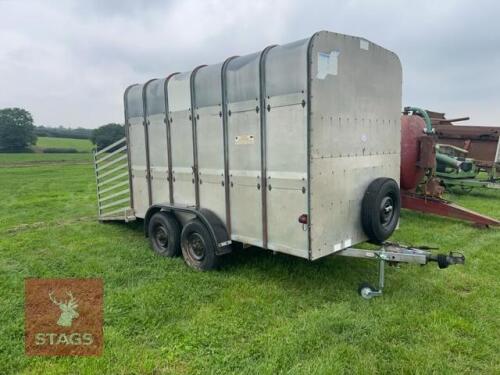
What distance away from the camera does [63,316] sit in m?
3.76

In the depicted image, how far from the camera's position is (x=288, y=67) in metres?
3.73

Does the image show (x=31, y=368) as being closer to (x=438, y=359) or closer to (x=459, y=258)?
(x=438, y=359)

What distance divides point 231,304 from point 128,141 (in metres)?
3.63

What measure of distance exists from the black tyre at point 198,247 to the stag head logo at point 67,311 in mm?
1493

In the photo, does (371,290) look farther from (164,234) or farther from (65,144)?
(65,144)

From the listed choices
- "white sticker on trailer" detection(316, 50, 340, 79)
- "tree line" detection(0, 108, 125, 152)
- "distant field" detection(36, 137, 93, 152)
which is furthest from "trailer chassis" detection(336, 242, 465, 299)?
"distant field" detection(36, 137, 93, 152)

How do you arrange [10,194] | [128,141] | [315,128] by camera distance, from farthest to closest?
[10,194] < [128,141] < [315,128]

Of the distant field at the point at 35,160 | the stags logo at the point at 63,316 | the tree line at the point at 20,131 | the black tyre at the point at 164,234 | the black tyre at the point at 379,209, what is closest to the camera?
the stags logo at the point at 63,316

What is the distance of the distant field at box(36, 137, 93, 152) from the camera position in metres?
46.5

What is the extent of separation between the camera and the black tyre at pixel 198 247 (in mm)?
4688

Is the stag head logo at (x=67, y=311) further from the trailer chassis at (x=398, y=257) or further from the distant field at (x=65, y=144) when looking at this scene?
the distant field at (x=65, y=144)

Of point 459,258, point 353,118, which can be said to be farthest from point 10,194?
point 459,258

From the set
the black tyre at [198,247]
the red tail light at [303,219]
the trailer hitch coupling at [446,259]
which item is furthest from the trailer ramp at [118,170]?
the trailer hitch coupling at [446,259]

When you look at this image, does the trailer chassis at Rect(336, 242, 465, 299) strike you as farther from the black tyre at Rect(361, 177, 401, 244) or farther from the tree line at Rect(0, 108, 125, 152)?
the tree line at Rect(0, 108, 125, 152)
